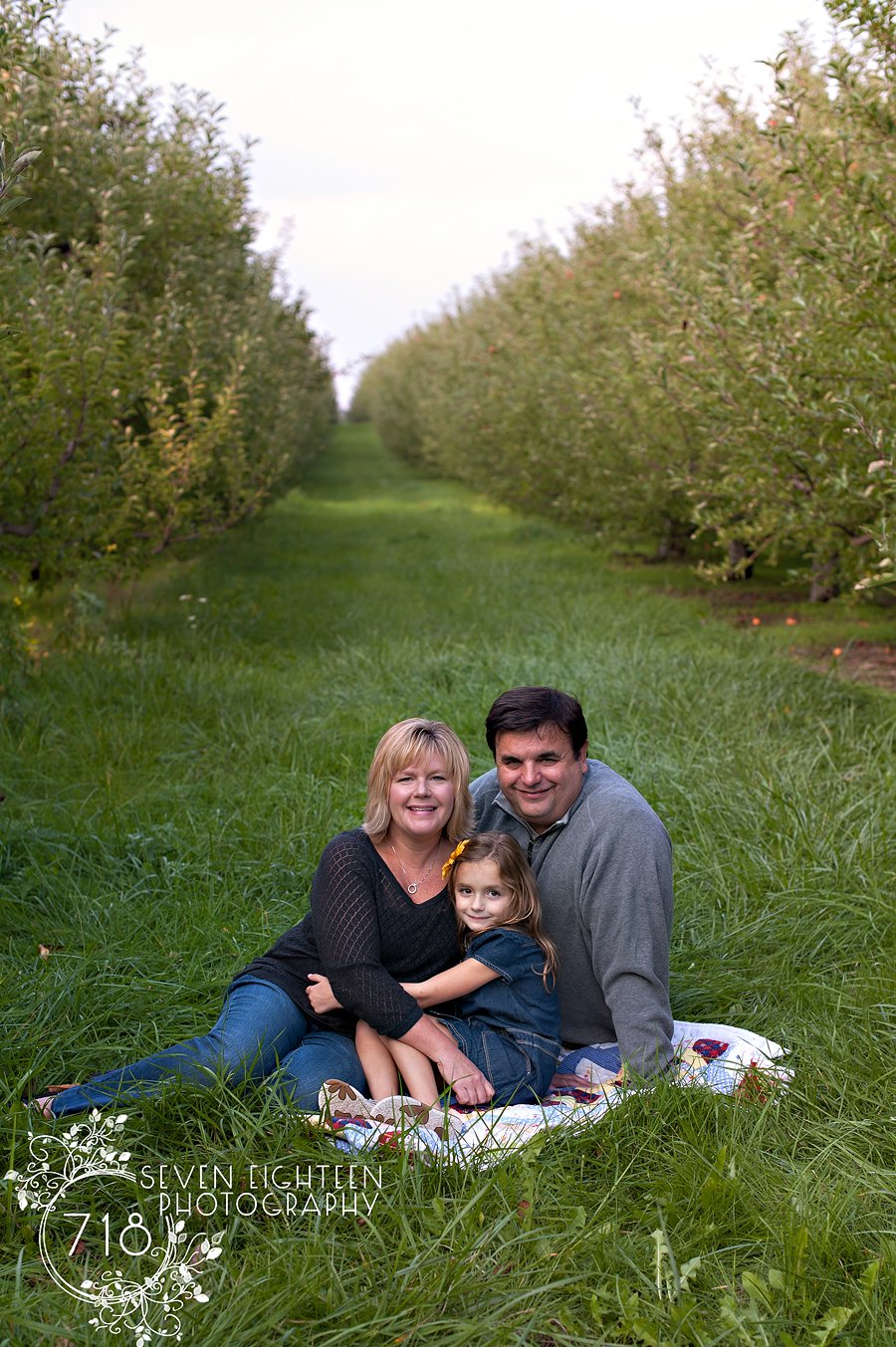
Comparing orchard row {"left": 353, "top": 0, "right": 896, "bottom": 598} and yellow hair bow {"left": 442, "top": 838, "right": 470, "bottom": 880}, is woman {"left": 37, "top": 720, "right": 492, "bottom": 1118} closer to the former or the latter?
yellow hair bow {"left": 442, "top": 838, "right": 470, "bottom": 880}

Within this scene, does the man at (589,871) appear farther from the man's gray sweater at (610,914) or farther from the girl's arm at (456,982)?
the girl's arm at (456,982)

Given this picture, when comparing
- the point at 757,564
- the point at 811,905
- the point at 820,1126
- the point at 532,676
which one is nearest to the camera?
the point at 820,1126

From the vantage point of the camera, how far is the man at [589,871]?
3230 millimetres

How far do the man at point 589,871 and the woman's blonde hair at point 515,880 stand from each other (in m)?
0.12

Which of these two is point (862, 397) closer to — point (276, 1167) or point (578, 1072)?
point (578, 1072)

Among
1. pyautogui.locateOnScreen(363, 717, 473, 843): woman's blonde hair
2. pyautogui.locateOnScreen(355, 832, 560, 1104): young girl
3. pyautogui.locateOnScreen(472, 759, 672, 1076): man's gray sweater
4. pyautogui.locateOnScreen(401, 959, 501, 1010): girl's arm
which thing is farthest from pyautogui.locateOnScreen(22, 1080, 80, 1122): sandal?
pyautogui.locateOnScreen(472, 759, 672, 1076): man's gray sweater

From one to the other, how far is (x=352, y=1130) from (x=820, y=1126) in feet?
3.91

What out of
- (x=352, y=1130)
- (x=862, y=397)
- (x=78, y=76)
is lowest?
(x=352, y=1130)

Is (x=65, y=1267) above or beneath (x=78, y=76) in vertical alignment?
beneath

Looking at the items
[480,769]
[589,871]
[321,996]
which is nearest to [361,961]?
[321,996]

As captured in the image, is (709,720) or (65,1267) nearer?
(65,1267)

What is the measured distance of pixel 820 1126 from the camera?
3.15m

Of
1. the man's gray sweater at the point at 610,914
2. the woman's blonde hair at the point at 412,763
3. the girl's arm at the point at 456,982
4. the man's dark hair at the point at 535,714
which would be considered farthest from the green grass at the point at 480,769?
the man's dark hair at the point at 535,714

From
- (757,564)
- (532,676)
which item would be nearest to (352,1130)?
(532,676)
